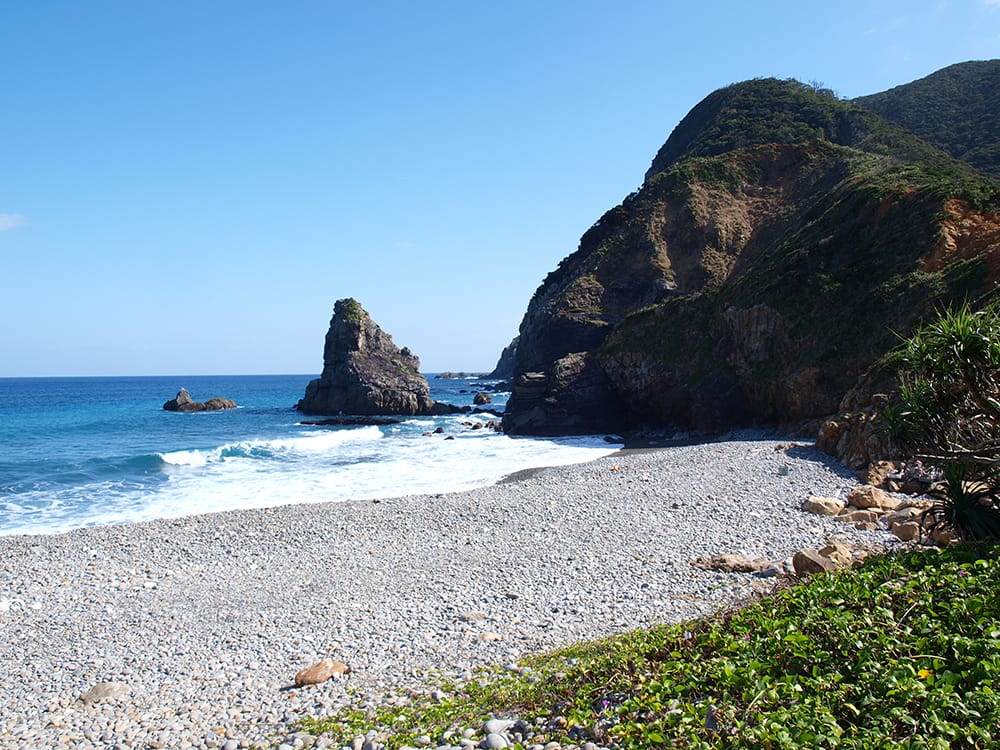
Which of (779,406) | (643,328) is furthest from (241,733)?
(643,328)

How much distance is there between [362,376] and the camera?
69.2 m

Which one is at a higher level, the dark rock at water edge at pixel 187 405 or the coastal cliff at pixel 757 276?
the coastal cliff at pixel 757 276

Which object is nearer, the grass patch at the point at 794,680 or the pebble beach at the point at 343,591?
the grass patch at the point at 794,680

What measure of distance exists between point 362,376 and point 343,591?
2302 inches

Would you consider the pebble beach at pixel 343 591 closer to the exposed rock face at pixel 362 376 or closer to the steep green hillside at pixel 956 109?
the exposed rock face at pixel 362 376

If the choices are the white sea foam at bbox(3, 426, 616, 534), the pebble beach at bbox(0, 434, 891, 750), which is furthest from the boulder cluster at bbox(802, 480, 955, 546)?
the white sea foam at bbox(3, 426, 616, 534)

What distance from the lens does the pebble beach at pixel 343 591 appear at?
8211 millimetres

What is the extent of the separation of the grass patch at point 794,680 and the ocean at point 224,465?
59.0 ft

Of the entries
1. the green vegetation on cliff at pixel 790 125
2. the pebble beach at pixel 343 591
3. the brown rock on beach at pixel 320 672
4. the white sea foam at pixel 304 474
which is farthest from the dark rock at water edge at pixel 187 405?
the brown rock on beach at pixel 320 672

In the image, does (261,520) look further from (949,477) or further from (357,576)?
(949,477)

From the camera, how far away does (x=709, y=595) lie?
9672 millimetres

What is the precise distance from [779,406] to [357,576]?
27.2 meters

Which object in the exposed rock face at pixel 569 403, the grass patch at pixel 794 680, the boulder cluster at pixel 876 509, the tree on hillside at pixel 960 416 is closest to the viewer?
the grass patch at pixel 794 680

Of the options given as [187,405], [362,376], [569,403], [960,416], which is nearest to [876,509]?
[960,416]
